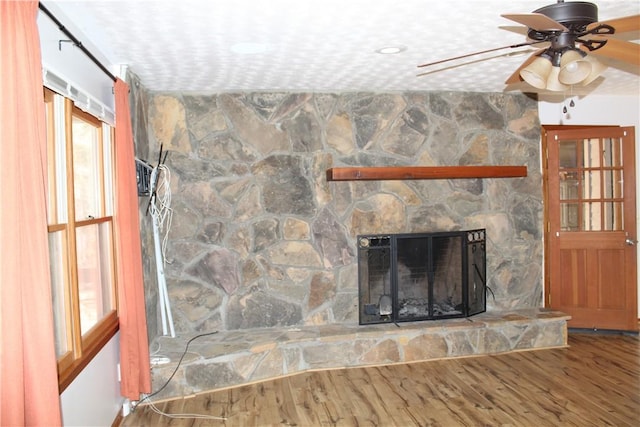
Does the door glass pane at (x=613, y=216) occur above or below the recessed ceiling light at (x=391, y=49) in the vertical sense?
below

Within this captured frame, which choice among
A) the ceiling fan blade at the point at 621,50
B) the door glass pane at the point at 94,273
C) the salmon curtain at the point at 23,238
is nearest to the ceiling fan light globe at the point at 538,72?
the ceiling fan blade at the point at 621,50

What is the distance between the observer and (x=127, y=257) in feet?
9.09

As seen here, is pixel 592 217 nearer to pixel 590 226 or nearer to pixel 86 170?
pixel 590 226

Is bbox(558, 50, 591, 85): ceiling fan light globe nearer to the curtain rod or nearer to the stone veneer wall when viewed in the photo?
the curtain rod

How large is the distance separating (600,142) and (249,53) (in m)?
3.60

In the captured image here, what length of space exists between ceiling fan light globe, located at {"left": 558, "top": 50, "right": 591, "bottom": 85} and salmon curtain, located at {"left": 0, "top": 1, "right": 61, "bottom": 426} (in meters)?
2.03

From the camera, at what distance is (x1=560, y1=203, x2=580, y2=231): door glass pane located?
4.62 metres

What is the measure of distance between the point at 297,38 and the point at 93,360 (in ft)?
7.13

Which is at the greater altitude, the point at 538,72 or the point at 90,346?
the point at 538,72

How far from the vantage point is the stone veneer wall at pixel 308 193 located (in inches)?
157

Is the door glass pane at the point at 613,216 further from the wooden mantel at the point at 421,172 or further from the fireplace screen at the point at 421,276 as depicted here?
the fireplace screen at the point at 421,276

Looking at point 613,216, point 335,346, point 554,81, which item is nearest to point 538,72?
point 554,81

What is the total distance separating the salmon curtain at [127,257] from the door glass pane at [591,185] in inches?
164

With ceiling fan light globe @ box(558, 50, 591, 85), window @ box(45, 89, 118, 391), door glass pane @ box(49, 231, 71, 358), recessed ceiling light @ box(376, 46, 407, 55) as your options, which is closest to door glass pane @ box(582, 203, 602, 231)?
recessed ceiling light @ box(376, 46, 407, 55)
